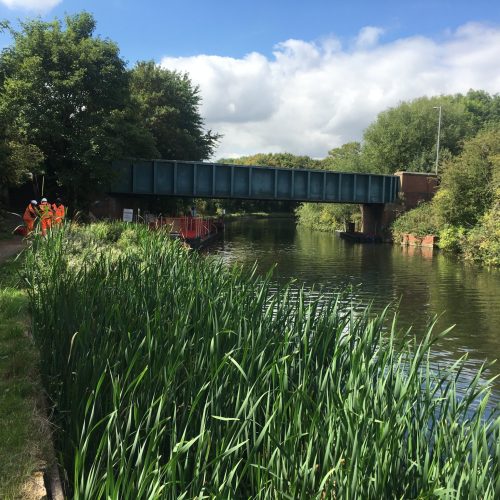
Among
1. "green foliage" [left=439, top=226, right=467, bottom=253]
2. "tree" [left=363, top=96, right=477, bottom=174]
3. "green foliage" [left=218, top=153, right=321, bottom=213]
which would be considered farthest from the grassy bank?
"green foliage" [left=218, top=153, right=321, bottom=213]

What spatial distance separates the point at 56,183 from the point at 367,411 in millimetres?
30348

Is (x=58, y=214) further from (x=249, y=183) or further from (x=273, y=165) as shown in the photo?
(x=273, y=165)

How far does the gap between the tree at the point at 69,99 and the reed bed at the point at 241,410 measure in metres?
24.2

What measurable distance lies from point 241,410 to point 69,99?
28.7 m

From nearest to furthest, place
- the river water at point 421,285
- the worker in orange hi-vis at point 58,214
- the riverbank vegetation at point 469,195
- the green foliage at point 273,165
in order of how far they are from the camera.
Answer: the worker in orange hi-vis at point 58,214
the river water at point 421,285
the riverbank vegetation at point 469,195
the green foliage at point 273,165

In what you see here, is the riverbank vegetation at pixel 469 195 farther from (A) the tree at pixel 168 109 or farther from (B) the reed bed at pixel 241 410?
(B) the reed bed at pixel 241 410

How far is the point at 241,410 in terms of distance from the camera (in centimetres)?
302

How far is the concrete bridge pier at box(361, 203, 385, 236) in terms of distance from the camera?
44875 millimetres

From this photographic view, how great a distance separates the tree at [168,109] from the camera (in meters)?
41.2

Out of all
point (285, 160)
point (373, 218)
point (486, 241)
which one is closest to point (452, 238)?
point (486, 241)

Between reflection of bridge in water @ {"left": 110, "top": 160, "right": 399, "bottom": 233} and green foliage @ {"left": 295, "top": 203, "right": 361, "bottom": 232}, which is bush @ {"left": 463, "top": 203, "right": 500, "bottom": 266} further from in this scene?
green foliage @ {"left": 295, "top": 203, "right": 361, "bottom": 232}

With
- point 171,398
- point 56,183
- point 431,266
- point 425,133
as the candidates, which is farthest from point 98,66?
point 425,133

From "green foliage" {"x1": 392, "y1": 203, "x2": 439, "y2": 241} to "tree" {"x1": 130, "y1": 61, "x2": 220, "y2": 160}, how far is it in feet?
60.5

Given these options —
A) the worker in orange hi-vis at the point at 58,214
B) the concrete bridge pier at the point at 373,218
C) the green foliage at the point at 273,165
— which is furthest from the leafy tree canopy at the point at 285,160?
the worker in orange hi-vis at the point at 58,214
